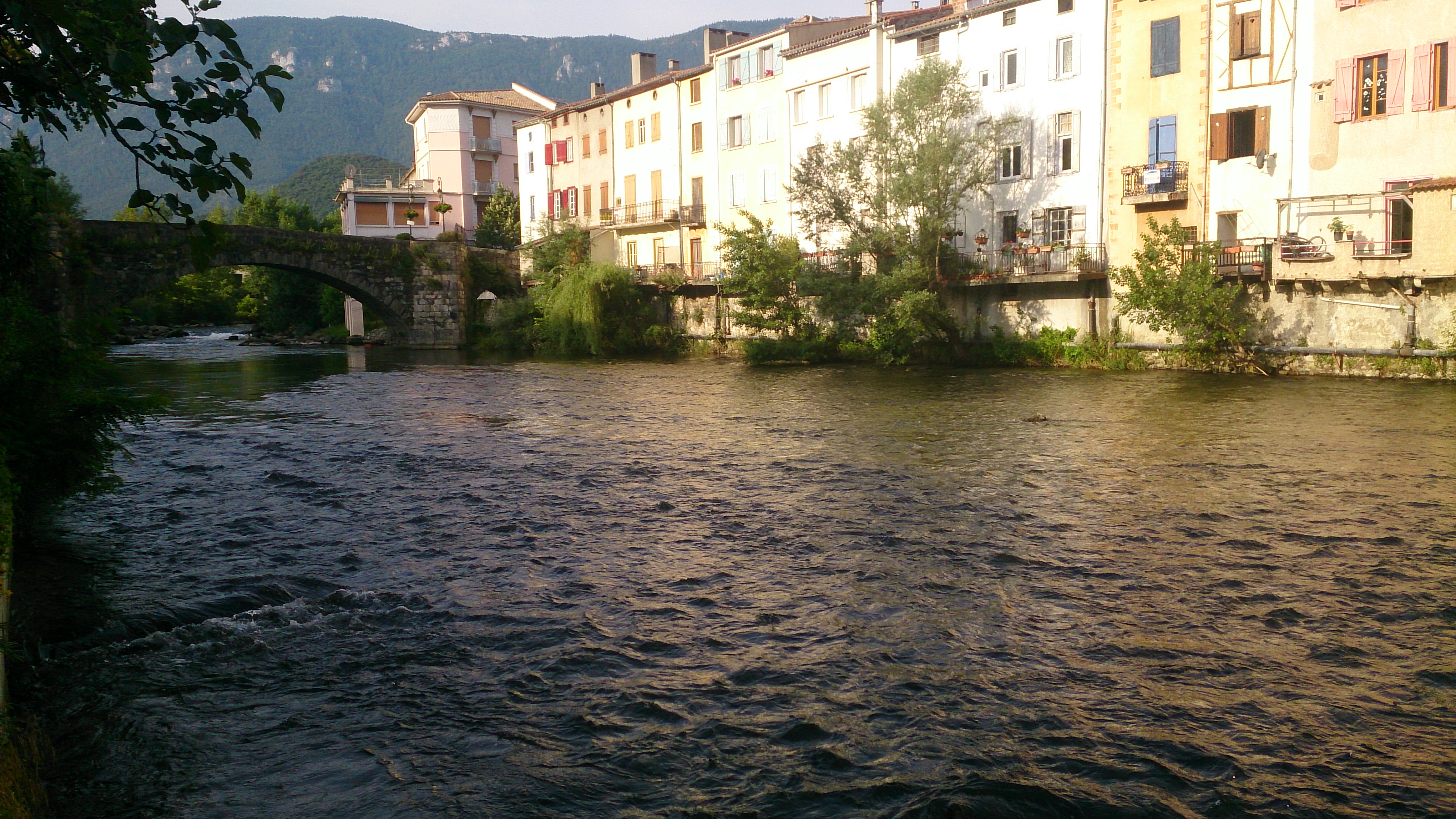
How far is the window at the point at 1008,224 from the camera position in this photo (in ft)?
114

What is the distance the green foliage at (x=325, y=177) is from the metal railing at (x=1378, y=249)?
110098mm

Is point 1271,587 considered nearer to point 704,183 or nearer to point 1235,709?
point 1235,709

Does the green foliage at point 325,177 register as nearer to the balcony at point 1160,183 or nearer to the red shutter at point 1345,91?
the balcony at point 1160,183

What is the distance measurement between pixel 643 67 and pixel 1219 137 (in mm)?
36071

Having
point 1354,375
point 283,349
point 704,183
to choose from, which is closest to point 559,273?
point 704,183

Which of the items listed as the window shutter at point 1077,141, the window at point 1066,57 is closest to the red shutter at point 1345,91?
the window shutter at point 1077,141

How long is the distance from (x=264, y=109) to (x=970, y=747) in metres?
189

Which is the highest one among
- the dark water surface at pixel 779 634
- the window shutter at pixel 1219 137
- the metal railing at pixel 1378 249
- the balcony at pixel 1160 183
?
the window shutter at pixel 1219 137

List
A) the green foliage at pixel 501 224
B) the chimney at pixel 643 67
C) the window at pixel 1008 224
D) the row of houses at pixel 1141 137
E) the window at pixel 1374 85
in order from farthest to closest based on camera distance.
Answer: the green foliage at pixel 501 224 < the chimney at pixel 643 67 < the window at pixel 1008 224 < the window at pixel 1374 85 < the row of houses at pixel 1141 137

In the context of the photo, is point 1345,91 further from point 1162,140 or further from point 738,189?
point 738,189

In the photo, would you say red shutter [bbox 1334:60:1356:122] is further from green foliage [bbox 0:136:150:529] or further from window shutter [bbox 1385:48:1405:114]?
green foliage [bbox 0:136:150:529]

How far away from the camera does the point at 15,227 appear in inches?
534

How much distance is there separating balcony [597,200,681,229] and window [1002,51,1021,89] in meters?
17.4

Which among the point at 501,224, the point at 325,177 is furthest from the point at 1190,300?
the point at 325,177
